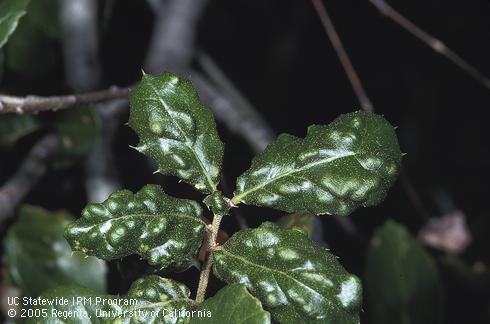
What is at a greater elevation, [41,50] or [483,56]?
[41,50]

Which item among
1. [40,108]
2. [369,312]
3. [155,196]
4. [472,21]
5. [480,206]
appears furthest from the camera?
[472,21]

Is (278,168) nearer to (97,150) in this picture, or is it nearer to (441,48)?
(441,48)

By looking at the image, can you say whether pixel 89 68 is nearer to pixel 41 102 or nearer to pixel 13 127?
pixel 13 127

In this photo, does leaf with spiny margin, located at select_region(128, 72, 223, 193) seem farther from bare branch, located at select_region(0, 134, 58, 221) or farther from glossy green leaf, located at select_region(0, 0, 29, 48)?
bare branch, located at select_region(0, 134, 58, 221)

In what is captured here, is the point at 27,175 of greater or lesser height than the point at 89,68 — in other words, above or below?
below

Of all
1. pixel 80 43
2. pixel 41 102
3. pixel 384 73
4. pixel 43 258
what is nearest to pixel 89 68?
pixel 80 43

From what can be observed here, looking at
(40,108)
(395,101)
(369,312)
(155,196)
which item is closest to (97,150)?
(40,108)

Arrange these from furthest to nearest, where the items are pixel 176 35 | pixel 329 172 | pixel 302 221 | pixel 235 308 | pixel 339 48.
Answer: pixel 176 35
pixel 339 48
pixel 302 221
pixel 329 172
pixel 235 308

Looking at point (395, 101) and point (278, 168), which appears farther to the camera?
point (395, 101)
